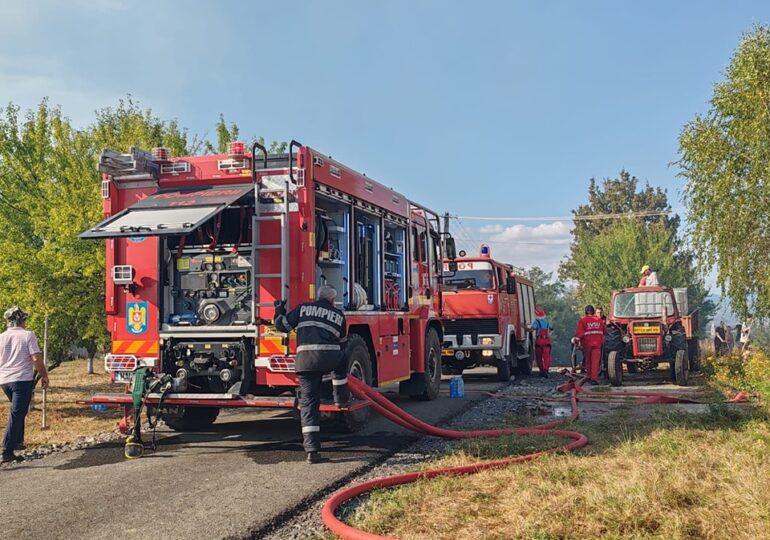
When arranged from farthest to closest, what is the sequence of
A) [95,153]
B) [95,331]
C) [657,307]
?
1. [657,307]
2. [95,153]
3. [95,331]

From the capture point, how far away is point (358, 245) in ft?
30.9

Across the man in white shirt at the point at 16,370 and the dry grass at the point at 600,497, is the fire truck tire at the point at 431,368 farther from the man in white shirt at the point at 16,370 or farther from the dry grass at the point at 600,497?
the man in white shirt at the point at 16,370

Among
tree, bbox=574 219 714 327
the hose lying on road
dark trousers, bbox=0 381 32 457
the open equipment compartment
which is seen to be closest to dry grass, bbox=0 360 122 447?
dark trousers, bbox=0 381 32 457

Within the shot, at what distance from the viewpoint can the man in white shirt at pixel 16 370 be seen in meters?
7.45

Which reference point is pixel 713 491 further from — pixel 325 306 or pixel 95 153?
pixel 95 153

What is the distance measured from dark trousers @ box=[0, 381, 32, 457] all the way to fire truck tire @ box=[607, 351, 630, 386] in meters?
10.7

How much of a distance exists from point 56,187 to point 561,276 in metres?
59.3

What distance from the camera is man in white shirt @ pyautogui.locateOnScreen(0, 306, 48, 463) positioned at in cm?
745

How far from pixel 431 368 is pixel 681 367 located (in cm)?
581

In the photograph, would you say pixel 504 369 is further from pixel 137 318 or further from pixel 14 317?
pixel 14 317

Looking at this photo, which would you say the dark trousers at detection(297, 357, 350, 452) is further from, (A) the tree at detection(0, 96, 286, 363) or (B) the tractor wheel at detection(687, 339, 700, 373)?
(B) the tractor wheel at detection(687, 339, 700, 373)

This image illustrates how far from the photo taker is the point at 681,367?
47.7ft

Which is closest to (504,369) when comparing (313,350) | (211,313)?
(211,313)

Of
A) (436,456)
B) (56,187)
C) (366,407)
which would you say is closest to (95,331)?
(56,187)
